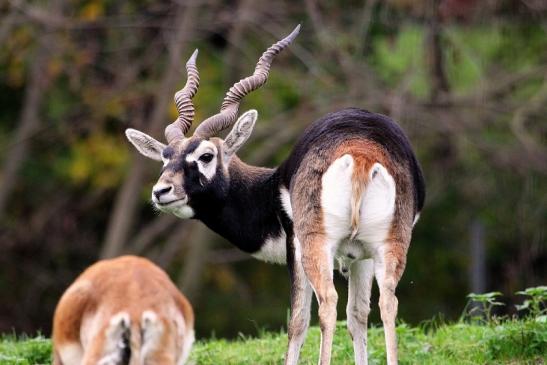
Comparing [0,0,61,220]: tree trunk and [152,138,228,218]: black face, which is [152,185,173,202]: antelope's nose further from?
[0,0,61,220]: tree trunk

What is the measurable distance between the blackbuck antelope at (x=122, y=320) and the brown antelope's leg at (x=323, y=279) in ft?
4.36

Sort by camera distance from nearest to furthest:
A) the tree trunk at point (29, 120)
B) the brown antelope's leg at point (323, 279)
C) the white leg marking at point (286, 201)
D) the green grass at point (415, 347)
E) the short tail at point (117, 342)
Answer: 1. the short tail at point (117, 342)
2. the brown antelope's leg at point (323, 279)
3. the green grass at point (415, 347)
4. the white leg marking at point (286, 201)
5. the tree trunk at point (29, 120)

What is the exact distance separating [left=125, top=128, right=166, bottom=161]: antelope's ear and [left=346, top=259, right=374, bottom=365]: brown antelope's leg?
174 centimetres

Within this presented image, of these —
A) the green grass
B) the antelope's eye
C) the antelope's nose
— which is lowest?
the green grass

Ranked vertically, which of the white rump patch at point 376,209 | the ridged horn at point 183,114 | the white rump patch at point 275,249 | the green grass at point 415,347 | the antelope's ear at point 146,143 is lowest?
the green grass at point 415,347

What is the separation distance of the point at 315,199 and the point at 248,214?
1.45 metres

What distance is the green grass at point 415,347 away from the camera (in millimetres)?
8312

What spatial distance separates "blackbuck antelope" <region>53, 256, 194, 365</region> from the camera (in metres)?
5.84

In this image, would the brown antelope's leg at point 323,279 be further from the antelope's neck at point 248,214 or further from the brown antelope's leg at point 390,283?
the antelope's neck at point 248,214

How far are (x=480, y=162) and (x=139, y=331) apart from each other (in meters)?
13.9

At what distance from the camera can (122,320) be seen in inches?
230

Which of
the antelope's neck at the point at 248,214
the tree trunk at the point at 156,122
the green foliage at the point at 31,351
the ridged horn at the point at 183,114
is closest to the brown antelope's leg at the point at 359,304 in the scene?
the antelope's neck at the point at 248,214

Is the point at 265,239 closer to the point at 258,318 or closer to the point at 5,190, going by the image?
the point at 5,190

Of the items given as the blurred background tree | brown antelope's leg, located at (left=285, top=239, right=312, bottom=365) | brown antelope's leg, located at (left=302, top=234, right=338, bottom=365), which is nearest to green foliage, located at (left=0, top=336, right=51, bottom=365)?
brown antelope's leg, located at (left=285, top=239, right=312, bottom=365)
